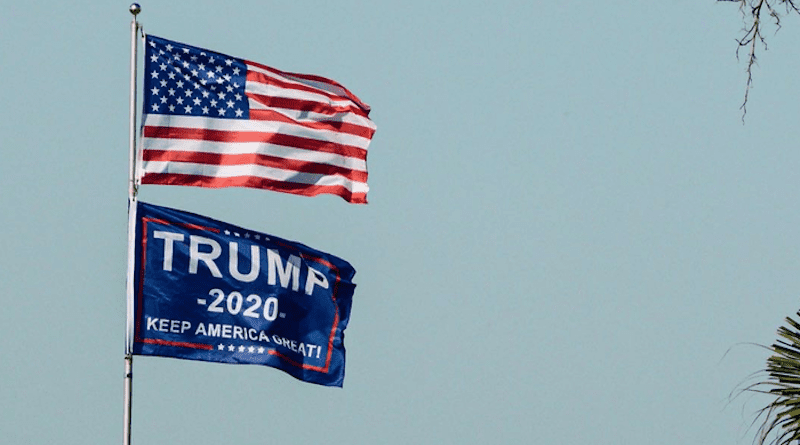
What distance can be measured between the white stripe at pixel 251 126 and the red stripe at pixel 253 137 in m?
0.04

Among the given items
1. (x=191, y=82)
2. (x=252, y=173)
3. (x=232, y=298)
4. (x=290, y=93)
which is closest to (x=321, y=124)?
(x=290, y=93)

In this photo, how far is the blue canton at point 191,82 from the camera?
64.4 ft

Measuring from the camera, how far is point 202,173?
19641 millimetres

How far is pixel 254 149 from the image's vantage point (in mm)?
19984

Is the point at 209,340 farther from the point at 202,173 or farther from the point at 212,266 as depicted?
the point at 202,173

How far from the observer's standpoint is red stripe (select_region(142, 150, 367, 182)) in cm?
1950

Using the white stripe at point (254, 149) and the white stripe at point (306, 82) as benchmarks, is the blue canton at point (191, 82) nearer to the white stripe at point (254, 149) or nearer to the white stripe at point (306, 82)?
the white stripe at point (306, 82)

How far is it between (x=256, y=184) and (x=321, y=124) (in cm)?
136

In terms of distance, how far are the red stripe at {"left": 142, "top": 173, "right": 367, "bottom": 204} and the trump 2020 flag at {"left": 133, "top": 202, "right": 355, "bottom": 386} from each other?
1.53ft

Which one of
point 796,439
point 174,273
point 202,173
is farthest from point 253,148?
point 796,439

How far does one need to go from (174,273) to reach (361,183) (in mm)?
3114

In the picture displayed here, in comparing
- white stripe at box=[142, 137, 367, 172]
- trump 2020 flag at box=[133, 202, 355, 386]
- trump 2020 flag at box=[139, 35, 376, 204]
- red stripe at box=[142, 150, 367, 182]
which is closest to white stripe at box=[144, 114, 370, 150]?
trump 2020 flag at box=[139, 35, 376, 204]

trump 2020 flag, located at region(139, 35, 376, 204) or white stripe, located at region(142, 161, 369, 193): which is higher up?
trump 2020 flag, located at region(139, 35, 376, 204)

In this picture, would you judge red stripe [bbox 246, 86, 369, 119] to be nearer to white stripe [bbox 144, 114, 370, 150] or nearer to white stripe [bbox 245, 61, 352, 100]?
white stripe [bbox 245, 61, 352, 100]
